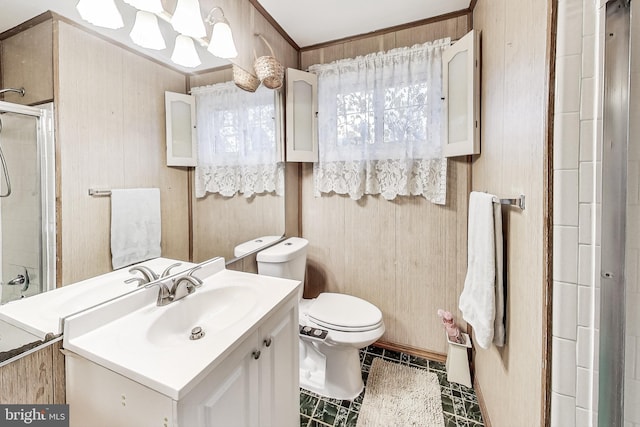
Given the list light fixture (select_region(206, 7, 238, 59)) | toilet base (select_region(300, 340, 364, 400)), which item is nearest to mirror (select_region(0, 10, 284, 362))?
light fixture (select_region(206, 7, 238, 59))

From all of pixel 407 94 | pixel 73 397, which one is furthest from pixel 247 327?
pixel 407 94

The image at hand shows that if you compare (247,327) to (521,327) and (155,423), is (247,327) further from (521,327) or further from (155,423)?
(521,327)

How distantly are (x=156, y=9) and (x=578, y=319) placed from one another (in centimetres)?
175

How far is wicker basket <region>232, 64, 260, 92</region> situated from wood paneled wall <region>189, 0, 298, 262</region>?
0.13 ft

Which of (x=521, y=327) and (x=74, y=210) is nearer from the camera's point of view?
(x=74, y=210)

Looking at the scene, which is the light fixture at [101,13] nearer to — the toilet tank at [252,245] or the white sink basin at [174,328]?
the white sink basin at [174,328]

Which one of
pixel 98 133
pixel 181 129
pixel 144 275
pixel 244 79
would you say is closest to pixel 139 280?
pixel 144 275

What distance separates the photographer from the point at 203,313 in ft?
3.29

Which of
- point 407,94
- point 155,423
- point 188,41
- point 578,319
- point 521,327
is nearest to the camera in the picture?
point 155,423

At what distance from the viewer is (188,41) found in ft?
3.70

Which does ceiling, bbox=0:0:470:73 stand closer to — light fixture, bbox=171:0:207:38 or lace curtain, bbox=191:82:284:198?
light fixture, bbox=171:0:207:38

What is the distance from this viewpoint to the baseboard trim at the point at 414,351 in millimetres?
1758

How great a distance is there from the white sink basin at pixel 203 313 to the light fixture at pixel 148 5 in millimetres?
1096

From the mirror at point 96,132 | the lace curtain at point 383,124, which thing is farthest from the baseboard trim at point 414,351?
the mirror at point 96,132
